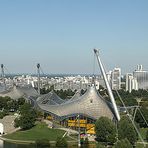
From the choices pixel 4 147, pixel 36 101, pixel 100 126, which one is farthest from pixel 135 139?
pixel 36 101

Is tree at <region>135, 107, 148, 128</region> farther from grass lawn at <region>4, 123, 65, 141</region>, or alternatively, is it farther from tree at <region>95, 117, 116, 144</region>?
tree at <region>95, 117, 116, 144</region>

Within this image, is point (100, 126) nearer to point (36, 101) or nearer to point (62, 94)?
point (36, 101)

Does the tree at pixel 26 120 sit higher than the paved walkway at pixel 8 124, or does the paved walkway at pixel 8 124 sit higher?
the tree at pixel 26 120

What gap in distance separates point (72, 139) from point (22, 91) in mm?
38842

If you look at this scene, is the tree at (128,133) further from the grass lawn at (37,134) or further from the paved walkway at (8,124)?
the paved walkway at (8,124)

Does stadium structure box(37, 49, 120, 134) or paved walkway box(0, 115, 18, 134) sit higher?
stadium structure box(37, 49, 120, 134)

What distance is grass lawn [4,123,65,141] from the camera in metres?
43.6

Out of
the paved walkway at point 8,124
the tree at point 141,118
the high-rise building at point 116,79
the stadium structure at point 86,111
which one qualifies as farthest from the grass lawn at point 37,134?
the high-rise building at point 116,79

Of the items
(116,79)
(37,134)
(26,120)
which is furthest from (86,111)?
(116,79)

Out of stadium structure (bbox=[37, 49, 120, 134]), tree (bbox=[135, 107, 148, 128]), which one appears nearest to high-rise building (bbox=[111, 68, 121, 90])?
tree (bbox=[135, 107, 148, 128])

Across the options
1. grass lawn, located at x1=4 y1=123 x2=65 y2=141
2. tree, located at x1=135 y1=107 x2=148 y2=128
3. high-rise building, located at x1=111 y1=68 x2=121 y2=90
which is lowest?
grass lawn, located at x1=4 y1=123 x2=65 y2=141

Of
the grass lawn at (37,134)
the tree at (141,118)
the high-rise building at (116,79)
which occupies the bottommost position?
the grass lawn at (37,134)

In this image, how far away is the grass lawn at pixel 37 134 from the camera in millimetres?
43625

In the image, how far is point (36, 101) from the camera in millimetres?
65062
